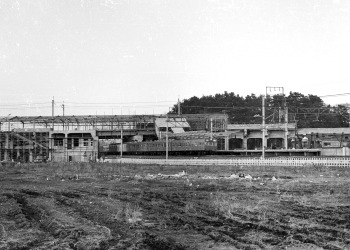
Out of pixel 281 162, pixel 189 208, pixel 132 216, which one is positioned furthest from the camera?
pixel 281 162

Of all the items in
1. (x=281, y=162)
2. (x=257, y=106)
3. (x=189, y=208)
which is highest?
(x=257, y=106)

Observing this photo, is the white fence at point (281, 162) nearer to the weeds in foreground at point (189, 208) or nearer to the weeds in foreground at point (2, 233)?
the weeds in foreground at point (189, 208)

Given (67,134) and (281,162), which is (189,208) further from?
(67,134)

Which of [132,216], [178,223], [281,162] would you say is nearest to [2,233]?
[132,216]

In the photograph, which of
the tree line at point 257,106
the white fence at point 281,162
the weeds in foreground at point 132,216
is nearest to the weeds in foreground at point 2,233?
the weeds in foreground at point 132,216

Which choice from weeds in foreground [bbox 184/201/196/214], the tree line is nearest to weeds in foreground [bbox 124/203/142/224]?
weeds in foreground [bbox 184/201/196/214]

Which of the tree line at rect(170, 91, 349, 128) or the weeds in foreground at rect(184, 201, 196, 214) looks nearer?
the weeds in foreground at rect(184, 201, 196, 214)

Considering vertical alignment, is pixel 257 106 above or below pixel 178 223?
above

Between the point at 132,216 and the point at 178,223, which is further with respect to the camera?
the point at 132,216

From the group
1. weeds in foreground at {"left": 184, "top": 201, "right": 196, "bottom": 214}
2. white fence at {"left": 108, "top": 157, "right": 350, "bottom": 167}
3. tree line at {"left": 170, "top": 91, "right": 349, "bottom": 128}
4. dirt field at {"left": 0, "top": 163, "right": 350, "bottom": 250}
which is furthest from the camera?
tree line at {"left": 170, "top": 91, "right": 349, "bottom": 128}

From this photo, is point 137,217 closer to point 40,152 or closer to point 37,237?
point 37,237

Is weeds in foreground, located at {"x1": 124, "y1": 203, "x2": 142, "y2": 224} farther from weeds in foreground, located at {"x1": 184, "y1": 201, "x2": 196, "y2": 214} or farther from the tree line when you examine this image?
the tree line
